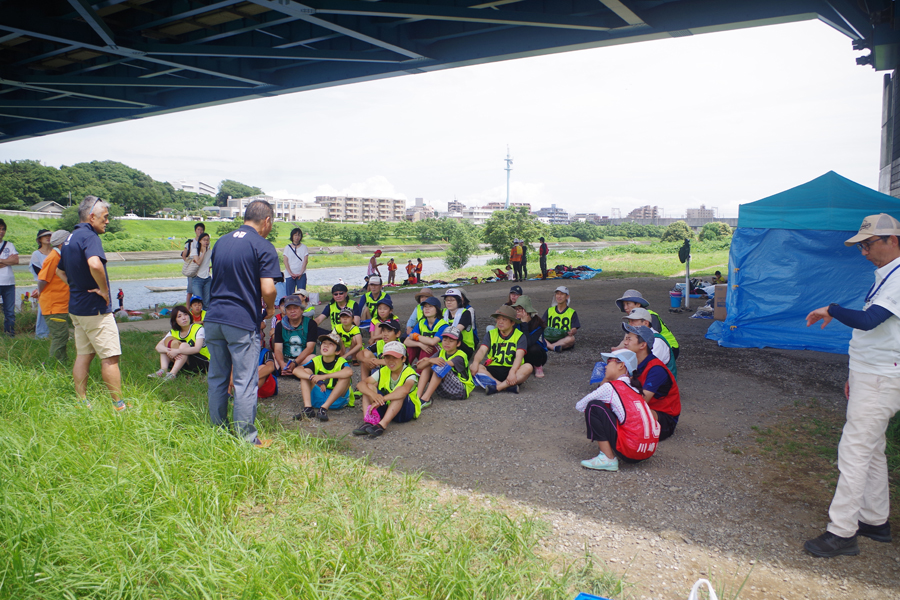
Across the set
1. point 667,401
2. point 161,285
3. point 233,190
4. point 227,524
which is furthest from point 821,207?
point 233,190

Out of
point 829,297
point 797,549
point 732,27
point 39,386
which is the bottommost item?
point 797,549

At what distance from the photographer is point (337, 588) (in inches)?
104

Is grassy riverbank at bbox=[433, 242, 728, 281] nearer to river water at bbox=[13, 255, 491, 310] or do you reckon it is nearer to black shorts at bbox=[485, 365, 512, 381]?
river water at bbox=[13, 255, 491, 310]

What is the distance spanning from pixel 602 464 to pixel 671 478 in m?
0.49

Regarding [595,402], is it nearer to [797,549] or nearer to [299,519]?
[797,549]

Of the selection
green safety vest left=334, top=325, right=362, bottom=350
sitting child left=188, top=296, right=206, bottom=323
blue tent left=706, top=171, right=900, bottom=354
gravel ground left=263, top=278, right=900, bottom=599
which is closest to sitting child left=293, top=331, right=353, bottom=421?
gravel ground left=263, top=278, right=900, bottom=599

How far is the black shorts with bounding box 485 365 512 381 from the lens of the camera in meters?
6.56

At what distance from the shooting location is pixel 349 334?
7496 mm

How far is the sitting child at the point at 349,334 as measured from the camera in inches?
290

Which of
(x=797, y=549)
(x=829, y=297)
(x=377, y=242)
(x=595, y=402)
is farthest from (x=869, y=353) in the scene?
(x=377, y=242)

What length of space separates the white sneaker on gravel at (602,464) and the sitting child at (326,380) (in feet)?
8.51

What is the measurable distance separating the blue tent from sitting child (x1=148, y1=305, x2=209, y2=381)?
24.6ft

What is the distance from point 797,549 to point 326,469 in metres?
2.99

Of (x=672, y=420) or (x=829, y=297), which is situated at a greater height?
(x=829, y=297)
